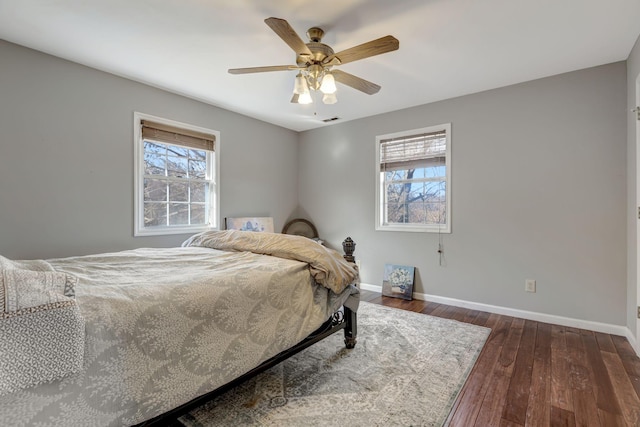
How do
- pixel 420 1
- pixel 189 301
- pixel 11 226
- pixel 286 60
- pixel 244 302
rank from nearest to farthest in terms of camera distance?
pixel 189 301 < pixel 244 302 < pixel 420 1 < pixel 11 226 < pixel 286 60

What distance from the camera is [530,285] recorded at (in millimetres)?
3068

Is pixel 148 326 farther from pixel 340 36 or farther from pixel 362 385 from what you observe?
pixel 340 36

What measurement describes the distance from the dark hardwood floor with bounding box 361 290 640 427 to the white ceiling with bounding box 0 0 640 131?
2.47 metres

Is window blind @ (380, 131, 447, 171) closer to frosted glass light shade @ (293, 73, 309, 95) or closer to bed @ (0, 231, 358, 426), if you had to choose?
frosted glass light shade @ (293, 73, 309, 95)

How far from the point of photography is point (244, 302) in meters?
1.54

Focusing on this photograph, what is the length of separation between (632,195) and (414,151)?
2079mm

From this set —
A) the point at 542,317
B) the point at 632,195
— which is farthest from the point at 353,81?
the point at 542,317

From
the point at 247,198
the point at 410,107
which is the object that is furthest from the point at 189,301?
the point at 410,107

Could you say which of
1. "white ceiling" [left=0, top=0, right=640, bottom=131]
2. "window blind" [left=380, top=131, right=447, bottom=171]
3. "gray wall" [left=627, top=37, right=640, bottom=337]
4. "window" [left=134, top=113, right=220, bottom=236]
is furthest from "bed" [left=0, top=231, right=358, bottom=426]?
"gray wall" [left=627, top=37, right=640, bottom=337]

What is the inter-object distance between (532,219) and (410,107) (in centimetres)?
194

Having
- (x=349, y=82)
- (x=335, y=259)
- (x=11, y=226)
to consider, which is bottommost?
(x=335, y=259)

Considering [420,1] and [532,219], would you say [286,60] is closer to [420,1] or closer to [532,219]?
[420,1]

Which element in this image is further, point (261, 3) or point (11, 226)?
point (11, 226)

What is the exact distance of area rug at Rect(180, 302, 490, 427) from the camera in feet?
5.18
